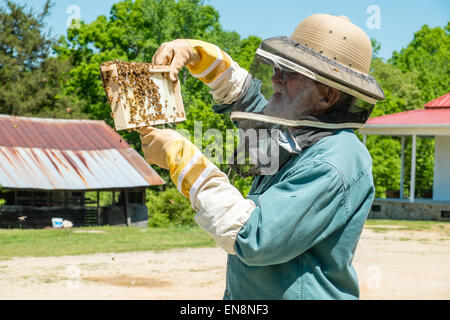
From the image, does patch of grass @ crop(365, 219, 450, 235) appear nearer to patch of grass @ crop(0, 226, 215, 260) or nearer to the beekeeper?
patch of grass @ crop(0, 226, 215, 260)

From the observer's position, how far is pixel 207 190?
80.9 inches

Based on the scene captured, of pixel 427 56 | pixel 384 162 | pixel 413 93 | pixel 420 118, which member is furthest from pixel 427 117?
pixel 427 56

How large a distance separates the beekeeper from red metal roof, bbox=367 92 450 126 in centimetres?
2179

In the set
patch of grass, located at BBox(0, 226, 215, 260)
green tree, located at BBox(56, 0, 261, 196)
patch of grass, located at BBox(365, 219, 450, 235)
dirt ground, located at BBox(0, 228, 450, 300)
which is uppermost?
green tree, located at BBox(56, 0, 261, 196)

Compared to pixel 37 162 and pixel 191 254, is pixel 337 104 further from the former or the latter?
pixel 37 162

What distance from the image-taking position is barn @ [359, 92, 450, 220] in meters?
23.2

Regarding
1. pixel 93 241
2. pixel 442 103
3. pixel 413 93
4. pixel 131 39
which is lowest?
pixel 93 241

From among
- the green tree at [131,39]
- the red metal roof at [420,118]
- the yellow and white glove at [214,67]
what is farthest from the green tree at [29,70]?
the yellow and white glove at [214,67]

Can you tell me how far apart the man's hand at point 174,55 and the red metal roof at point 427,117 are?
2179cm

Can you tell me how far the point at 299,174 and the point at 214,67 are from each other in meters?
1.03

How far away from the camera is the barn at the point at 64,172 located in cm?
2153

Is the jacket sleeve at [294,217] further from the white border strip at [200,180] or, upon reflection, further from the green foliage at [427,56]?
the green foliage at [427,56]

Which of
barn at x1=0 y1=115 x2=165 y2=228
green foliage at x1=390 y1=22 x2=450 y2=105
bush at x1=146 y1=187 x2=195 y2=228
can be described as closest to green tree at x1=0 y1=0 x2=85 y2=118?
barn at x1=0 y1=115 x2=165 y2=228

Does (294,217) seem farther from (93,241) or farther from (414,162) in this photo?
(414,162)
